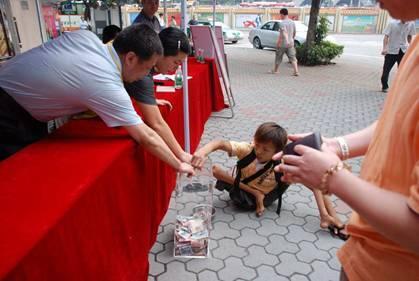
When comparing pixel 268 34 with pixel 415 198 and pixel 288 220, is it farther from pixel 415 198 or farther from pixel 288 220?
pixel 415 198

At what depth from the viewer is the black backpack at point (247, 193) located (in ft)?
8.20

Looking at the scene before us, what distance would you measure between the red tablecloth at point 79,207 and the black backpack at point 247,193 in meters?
0.69

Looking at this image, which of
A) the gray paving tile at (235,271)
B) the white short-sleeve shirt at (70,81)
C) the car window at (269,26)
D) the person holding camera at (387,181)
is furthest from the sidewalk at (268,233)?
the car window at (269,26)

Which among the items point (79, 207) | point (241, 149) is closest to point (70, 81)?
point (79, 207)

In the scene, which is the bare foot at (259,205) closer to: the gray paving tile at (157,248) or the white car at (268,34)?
the gray paving tile at (157,248)

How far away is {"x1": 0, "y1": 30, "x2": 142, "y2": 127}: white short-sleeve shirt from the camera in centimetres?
148

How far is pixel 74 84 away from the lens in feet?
4.83

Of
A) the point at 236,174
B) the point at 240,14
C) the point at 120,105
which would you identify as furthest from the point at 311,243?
the point at 240,14

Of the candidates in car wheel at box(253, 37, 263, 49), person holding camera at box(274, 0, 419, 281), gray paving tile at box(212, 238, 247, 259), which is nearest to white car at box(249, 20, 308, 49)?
car wheel at box(253, 37, 263, 49)

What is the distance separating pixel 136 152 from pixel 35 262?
866mm

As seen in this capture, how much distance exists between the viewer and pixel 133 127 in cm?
158

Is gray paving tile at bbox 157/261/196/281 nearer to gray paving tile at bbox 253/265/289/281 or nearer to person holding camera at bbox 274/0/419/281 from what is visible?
gray paving tile at bbox 253/265/289/281

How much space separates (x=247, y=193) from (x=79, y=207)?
5.54ft

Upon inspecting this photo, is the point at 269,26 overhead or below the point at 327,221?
overhead
